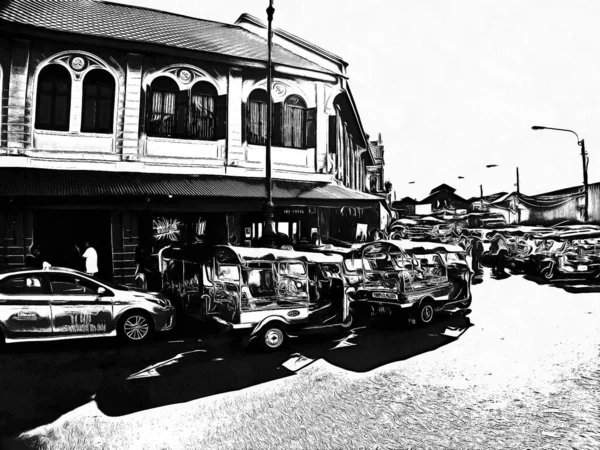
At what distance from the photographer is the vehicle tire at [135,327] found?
805 centimetres

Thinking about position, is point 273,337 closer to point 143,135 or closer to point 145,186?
point 145,186

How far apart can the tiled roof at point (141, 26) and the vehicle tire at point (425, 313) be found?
425 inches

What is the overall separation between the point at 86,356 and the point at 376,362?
16.7ft

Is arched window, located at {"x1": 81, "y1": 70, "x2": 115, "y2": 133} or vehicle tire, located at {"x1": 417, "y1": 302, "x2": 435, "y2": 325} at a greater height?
arched window, located at {"x1": 81, "y1": 70, "x2": 115, "y2": 133}

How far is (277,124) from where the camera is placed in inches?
634

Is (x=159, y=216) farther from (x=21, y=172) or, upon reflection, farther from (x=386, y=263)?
(x=386, y=263)

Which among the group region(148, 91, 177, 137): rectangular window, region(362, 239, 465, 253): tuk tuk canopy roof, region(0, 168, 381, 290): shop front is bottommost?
region(362, 239, 465, 253): tuk tuk canopy roof

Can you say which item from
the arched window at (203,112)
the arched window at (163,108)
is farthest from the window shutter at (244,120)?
the arched window at (163,108)

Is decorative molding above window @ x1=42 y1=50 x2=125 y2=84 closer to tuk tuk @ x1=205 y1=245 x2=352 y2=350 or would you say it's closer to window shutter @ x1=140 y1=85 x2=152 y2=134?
window shutter @ x1=140 y1=85 x2=152 y2=134

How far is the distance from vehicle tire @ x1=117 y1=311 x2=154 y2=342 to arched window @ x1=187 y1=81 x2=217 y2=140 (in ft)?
27.7

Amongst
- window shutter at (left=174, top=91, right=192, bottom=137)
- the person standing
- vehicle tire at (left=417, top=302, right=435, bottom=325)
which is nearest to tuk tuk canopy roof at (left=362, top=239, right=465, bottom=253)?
vehicle tire at (left=417, top=302, right=435, bottom=325)

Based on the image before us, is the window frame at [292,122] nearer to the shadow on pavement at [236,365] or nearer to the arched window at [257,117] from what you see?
the arched window at [257,117]

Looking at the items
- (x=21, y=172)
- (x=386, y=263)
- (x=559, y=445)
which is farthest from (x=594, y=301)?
(x=21, y=172)

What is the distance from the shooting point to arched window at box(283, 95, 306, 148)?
53.6ft
